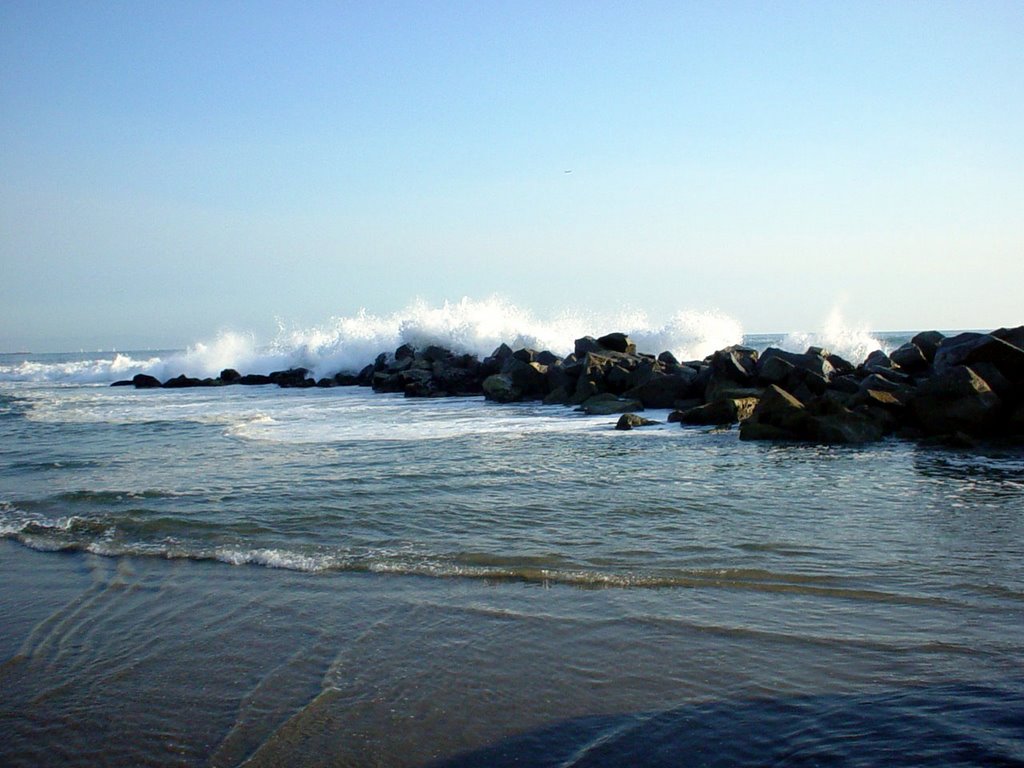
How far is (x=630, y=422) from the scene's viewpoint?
1719 cm

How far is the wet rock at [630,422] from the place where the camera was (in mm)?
17078

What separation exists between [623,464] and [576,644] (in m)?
7.43

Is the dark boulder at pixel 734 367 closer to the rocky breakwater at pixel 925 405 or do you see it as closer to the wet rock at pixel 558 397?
the rocky breakwater at pixel 925 405

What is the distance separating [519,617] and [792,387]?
14697 millimetres

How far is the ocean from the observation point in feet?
13.0

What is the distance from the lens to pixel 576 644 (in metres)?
5.07

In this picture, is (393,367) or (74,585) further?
(393,367)

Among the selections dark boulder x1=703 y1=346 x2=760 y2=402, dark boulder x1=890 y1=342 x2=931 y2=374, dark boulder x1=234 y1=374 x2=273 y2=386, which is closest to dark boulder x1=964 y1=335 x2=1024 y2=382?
dark boulder x1=703 y1=346 x2=760 y2=402

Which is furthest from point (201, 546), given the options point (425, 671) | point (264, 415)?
point (264, 415)

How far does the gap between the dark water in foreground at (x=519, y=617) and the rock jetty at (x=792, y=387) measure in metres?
2.63

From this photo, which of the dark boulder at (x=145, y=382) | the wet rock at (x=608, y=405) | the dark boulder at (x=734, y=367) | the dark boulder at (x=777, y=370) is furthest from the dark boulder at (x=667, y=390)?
the dark boulder at (x=145, y=382)

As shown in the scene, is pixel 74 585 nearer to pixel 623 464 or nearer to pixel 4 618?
pixel 4 618

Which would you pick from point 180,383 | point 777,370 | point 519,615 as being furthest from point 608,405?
point 180,383

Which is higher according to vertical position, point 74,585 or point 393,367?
point 393,367
